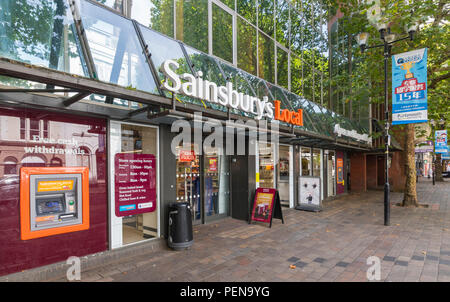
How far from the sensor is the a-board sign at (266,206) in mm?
8156

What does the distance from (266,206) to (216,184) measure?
1845 mm

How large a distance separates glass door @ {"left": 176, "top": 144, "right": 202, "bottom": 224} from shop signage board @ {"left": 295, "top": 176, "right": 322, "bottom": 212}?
4.94m

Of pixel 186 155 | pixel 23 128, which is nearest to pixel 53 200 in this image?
pixel 23 128

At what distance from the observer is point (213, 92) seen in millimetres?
6016

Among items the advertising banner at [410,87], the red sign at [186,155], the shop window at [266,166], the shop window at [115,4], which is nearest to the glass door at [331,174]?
the shop window at [266,166]

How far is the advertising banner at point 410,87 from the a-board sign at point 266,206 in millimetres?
4769

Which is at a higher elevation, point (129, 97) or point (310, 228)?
point (129, 97)

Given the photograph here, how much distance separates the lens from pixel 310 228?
7.79m

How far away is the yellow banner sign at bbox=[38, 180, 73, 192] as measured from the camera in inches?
174

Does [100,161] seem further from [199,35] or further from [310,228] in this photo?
[310,228]

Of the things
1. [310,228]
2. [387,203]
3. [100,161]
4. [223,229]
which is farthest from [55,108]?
[387,203]

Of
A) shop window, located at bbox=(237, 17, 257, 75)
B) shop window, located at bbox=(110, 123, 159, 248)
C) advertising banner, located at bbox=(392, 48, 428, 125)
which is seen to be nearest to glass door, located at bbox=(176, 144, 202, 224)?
shop window, located at bbox=(110, 123, 159, 248)

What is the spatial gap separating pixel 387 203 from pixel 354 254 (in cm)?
351

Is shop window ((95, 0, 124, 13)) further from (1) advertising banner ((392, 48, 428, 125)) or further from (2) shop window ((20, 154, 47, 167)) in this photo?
(1) advertising banner ((392, 48, 428, 125))
